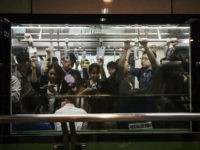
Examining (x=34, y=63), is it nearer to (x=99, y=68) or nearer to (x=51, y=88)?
(x=51, y=88)

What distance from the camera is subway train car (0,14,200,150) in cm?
443

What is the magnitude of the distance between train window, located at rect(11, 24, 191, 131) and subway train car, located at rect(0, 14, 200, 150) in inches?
0.5

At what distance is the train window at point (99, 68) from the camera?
4.52 meters

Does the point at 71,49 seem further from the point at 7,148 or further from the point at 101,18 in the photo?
the point at 7,148

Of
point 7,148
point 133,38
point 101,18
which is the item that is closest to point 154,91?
point 133,38

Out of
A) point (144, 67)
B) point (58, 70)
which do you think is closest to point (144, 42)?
point (144, 67)

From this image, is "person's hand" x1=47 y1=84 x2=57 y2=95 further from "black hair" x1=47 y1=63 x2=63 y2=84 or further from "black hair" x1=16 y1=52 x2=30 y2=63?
"black hair" x1=16 y1=52 x2=30 y2=63

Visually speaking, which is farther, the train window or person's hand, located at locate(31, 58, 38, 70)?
person's hand, located at locate(31, 58, 38, 70)

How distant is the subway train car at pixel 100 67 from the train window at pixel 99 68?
12 millimetres

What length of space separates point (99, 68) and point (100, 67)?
0.06 ft

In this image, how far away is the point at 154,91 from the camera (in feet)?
15.5

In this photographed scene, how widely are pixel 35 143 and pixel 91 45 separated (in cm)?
137

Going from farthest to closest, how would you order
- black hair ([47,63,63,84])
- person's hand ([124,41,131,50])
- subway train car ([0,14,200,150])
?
black hair ([47,63,63,84])
person's hand ([124,41,131,50])
subway train car ([0,14,200,150])

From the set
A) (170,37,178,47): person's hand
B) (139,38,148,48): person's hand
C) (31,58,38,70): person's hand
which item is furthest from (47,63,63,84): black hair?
(170,37,178,47): person's hand
